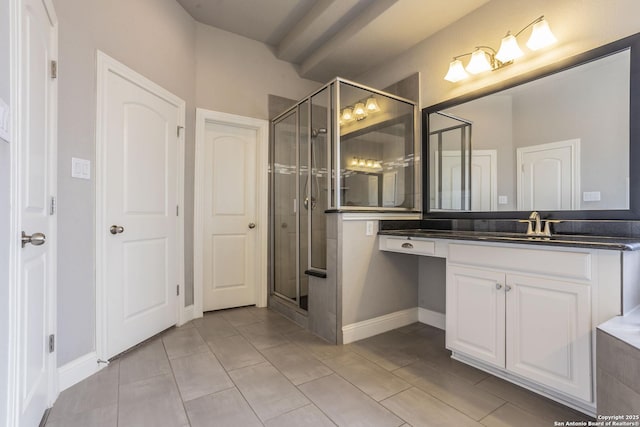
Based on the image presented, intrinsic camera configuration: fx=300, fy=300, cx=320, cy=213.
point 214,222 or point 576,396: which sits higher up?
point 214,222

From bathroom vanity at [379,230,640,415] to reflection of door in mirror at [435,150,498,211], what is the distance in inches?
25.1

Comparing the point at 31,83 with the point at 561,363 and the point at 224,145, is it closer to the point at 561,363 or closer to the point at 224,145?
the point at 224,145

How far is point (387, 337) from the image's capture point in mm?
2494

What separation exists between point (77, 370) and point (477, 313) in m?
2.44

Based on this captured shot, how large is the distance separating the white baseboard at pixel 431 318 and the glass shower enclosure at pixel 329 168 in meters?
0.99

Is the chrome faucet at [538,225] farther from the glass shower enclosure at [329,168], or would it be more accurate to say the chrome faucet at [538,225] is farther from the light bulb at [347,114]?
the light bulb at [347,114]

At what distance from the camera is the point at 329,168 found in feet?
8.42

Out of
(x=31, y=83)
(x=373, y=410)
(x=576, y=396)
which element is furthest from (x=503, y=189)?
(x=31, y=83)

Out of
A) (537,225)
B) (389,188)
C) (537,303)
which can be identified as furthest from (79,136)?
(537,225)

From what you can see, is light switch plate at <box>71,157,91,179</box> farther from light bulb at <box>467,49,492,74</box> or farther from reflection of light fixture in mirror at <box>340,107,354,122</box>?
light bulb at <box>467,49,492,74</box>

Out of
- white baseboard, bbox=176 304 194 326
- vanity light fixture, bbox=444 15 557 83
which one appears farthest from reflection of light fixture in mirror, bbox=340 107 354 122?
white baseboard, bbox=176 304 194 326

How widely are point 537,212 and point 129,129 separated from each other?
9.66ft

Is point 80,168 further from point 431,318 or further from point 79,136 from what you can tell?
point 431,318

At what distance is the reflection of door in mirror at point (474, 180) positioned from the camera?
233 cm
